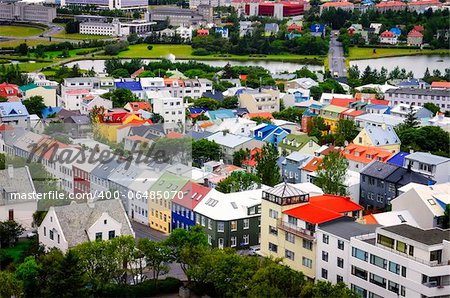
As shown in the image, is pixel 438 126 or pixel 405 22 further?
pixel 405 22

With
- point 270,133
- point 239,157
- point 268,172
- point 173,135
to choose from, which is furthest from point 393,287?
point 270,133

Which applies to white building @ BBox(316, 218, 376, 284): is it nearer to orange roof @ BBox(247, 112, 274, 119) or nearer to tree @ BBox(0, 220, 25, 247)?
tree @ BBox(0, 220, 25, 247)

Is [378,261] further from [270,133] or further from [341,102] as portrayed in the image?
[341,102]

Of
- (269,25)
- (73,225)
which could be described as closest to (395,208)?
(73,225)

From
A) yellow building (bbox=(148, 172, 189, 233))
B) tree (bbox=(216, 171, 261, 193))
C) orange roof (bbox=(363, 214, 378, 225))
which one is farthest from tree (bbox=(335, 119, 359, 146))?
orange roof (bbox=(363, 214, 378, 225))

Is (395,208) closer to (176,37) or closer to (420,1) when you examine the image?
(176,37)
